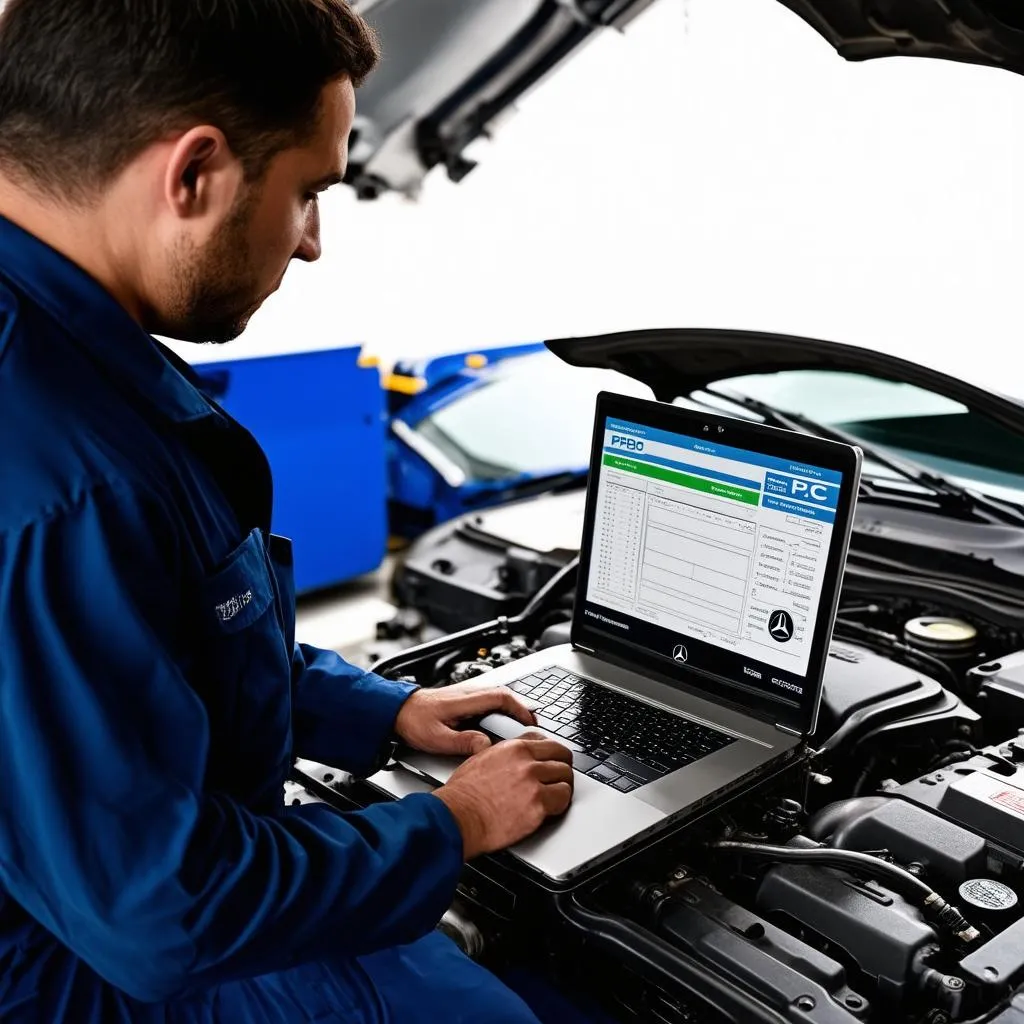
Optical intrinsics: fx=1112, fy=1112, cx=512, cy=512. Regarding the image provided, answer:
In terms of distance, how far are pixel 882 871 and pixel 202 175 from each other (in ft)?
3.18

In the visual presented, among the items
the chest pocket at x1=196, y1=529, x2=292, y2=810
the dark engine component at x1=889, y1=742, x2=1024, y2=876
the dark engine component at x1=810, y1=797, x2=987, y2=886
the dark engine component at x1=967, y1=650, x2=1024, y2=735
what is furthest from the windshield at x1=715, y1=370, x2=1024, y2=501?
the chest pocket at x1=196, y1=529, x2=292, y2=810

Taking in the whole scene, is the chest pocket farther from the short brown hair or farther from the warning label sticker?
the warning label sticker

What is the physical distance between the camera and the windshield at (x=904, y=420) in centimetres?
193

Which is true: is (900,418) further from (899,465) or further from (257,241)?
(257,241)

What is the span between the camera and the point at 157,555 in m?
0.96

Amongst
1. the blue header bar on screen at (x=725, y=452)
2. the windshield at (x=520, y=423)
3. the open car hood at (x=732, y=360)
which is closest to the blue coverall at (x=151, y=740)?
the blue header bar on screen at (x=725, y=452)

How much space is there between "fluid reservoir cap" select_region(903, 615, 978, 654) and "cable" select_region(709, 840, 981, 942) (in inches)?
25.2

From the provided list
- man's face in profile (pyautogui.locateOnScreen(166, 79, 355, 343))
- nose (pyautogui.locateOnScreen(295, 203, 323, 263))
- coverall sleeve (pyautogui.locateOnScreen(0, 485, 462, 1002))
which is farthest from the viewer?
nose (pyautogui.locateOnScreen(295, 203, 323, 263))

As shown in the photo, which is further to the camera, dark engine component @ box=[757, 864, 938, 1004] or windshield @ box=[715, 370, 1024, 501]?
windshield @ box=[715, 370, 1024, 501]

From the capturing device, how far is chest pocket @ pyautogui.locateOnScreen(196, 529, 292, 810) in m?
1.06

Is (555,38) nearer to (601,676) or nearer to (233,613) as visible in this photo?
(601,676)

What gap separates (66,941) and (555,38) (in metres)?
3.56

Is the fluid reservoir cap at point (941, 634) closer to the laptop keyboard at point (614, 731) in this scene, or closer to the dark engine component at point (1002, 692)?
the dark engine component at point (1002, 692)

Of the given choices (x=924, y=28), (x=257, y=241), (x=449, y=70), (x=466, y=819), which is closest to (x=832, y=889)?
(x=466, y=819)
